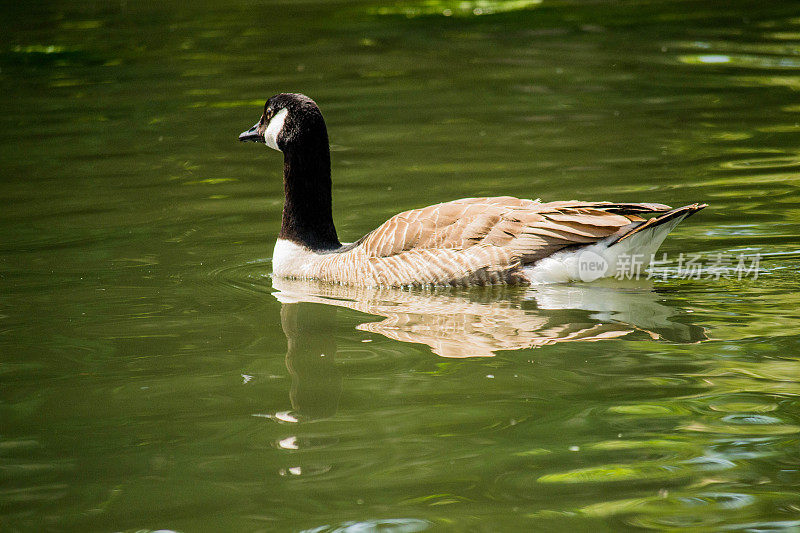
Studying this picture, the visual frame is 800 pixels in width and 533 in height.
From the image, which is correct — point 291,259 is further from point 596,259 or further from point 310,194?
point 596,259

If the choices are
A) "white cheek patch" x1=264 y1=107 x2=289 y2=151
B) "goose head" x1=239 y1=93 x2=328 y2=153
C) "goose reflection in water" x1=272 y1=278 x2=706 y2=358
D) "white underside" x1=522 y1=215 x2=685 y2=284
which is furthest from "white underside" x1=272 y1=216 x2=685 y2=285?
"white cheek patch" x1=264 y1=107 x2=289 y2=151

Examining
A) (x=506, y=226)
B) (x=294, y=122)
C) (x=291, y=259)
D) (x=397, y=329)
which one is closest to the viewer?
(x=397, y=329)

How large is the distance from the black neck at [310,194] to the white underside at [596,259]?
2154mm

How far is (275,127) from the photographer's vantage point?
9.67 meters

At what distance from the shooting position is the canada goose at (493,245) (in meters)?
8.05

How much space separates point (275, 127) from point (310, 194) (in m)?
0.71

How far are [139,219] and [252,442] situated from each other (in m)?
6.15

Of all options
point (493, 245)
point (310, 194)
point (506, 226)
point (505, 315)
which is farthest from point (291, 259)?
point (505, 315)

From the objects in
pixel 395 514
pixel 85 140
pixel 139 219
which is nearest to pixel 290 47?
pixel 85 140

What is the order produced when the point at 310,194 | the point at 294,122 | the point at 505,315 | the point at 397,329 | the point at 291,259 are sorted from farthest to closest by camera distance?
1. the point at 310,194
2. the point at 294,122
3. the point at 291,259
4. the point at 505,315
5. the point at 397,329

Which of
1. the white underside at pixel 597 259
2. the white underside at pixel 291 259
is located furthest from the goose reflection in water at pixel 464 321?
the white underside at pixel 291 259

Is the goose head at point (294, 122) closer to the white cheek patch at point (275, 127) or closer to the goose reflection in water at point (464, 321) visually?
the white cheek patch at point (275, 127)

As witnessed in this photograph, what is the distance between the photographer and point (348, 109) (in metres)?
16.2

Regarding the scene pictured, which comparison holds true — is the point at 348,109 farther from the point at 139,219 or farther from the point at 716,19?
the point at 716,19
